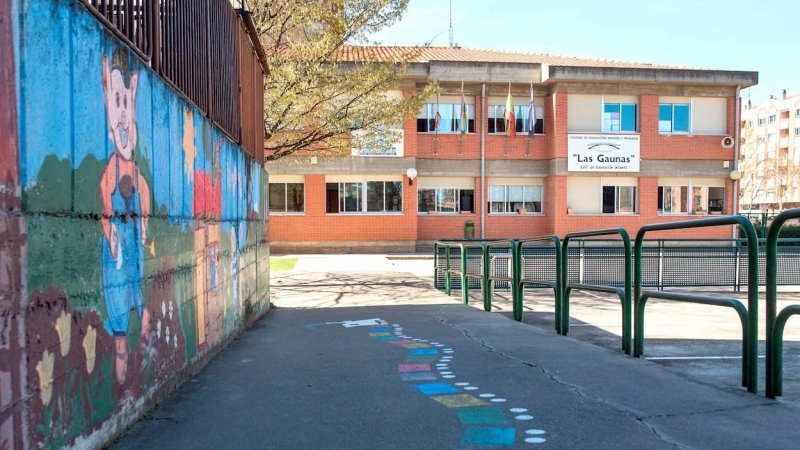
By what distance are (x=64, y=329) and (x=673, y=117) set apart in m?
30.0

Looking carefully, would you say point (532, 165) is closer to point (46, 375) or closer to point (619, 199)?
point (619, 199)

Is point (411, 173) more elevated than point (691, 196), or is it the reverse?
point (411, 173)

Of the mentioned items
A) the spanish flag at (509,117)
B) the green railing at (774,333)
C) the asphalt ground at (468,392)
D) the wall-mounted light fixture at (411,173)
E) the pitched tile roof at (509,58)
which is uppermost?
the pitched tile roof at (509,58)

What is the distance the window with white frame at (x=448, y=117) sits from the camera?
28.3 m

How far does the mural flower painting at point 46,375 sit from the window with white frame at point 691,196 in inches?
1166

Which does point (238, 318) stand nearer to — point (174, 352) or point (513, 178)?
point (174, 352)

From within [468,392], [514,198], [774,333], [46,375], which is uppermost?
[514,198]

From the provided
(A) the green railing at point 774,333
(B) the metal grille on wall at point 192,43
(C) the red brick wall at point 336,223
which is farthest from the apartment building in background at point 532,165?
(A) the green railing at point 774,333

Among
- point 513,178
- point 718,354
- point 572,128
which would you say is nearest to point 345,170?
point 513,178

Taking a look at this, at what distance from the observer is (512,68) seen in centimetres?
2831

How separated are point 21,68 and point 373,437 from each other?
2.81m

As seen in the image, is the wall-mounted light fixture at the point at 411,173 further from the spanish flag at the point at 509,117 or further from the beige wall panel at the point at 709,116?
the beige wall panel at the point at 709,116

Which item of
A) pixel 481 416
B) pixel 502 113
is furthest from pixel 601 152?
pixel 481 416

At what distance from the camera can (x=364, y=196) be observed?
90.5 ft
